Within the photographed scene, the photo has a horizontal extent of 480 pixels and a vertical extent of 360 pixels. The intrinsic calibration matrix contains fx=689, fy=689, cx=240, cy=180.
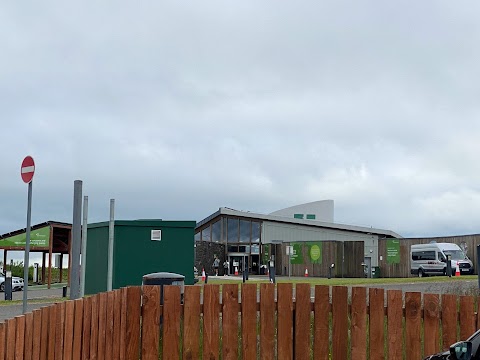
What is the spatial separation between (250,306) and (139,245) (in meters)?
14.7

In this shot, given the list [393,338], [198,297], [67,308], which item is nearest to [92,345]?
[67,308]

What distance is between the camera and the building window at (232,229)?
6350cm

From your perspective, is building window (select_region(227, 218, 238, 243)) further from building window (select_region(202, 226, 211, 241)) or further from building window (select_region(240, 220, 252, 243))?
building window (select_region(202, 226, 211, 241))

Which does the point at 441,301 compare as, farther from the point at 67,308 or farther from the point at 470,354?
the point at 67,308

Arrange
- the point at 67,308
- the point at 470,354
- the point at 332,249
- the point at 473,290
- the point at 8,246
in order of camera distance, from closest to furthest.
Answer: the point at 470,354 < the point at 67,308 < the point at 473,290 < the point at 8,246 < the point at 332,249

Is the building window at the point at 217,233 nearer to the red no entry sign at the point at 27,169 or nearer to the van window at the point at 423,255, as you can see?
the van window at the point at 423,255

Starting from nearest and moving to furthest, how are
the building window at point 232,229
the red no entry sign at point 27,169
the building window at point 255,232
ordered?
the red no entry sign at point 27,169
the building window at point 255,232
the building window at point 232,229

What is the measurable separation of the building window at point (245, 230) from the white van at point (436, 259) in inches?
748

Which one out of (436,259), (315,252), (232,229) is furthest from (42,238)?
(232,229)

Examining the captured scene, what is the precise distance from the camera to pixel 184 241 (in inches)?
900

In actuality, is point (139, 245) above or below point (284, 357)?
above

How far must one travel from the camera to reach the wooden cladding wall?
46.8 metres

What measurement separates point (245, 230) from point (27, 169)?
51425 mm

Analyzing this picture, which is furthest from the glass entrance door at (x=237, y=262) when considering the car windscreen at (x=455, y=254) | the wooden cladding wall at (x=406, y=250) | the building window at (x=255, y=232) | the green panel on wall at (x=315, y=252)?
the car windscreen at (x=455, y=254)
